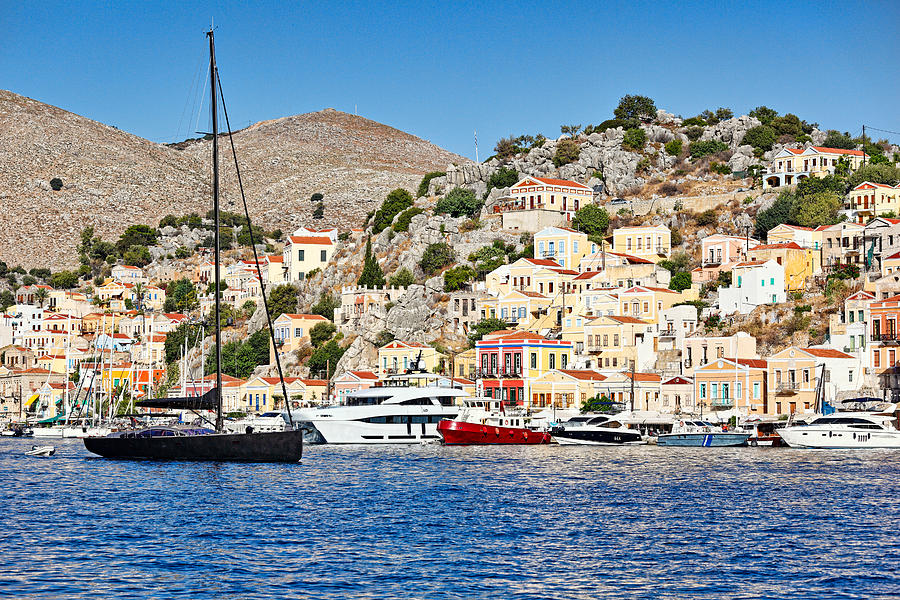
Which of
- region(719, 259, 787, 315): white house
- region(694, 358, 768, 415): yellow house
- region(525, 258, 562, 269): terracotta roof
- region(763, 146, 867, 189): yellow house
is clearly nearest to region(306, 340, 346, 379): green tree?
region(525, 258, 562, 269): terracotta roof

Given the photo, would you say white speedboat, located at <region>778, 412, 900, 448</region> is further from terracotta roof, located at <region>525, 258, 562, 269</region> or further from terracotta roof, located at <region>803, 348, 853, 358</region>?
terracotta roof, located at <region>525, 258, 562, 269</region>

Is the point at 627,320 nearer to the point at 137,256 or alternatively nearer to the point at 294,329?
the point at 294,329

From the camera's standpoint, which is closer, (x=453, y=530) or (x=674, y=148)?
(x=453, y=530)

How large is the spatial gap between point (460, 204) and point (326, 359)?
92.2ft

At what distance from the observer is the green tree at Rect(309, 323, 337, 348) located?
4806 inches

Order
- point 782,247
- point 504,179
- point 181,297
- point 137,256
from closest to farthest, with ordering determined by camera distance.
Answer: point 782,247, point 504,179, point 181,297, point 137,256

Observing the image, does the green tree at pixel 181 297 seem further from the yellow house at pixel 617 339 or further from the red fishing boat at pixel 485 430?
the red fishing boat at pixel 485 430

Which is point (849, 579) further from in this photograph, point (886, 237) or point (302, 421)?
point (886, 237)

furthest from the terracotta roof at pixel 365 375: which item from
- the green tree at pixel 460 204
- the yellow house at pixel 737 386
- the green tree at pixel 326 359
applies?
the green tree at pixel 460 204

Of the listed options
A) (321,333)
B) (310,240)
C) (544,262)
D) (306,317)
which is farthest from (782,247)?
(310,240)

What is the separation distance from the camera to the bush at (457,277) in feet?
388

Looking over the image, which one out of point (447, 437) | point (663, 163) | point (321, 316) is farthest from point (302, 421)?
point (663, 163)

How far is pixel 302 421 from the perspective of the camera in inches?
3145

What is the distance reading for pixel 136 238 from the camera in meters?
188
